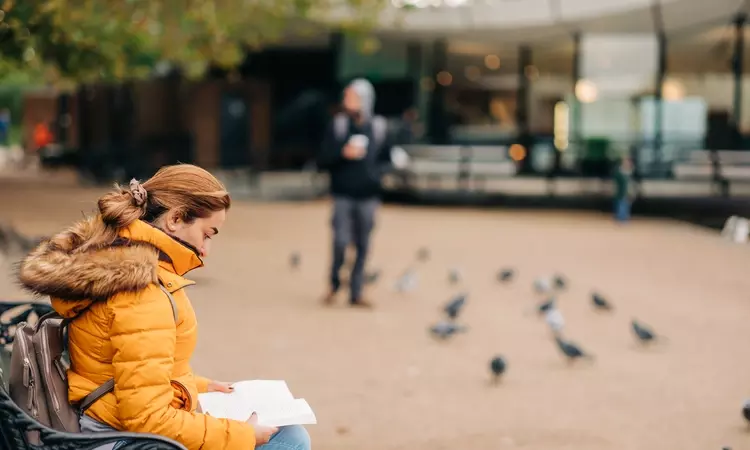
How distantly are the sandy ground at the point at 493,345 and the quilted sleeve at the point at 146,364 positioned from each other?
1.26 m

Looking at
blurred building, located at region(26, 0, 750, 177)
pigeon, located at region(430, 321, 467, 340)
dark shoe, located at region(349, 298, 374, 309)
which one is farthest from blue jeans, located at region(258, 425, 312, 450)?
blurred building, located at region(26, 0, 750, 177)

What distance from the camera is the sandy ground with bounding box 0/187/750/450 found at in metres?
5.80

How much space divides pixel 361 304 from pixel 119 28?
484 centimetres

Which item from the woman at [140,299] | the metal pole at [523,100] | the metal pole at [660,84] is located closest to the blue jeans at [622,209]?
the metal pole at [660,84]

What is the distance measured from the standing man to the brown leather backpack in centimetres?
648

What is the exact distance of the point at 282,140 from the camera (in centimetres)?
3312

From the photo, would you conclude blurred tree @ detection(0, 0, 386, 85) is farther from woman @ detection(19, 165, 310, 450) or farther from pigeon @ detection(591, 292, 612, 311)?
pigeon @ detection(591, 292, 612, 311)

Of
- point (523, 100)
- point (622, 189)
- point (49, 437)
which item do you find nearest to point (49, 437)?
A: point (49, 437)

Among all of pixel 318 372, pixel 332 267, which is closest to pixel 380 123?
pixel 332 267

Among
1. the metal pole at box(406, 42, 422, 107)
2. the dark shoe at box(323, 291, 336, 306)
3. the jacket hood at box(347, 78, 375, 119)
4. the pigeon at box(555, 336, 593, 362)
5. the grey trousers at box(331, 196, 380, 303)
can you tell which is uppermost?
the metal pole at box(406, 42, 422, 107)

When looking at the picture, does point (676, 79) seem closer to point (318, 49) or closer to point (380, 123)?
point (318, 49)

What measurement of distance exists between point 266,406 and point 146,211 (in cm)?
72

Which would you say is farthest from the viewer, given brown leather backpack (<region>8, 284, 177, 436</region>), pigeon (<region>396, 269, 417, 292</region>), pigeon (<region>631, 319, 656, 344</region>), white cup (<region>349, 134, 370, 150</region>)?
pigeon (<region>396, 269, 417, 292</region>)

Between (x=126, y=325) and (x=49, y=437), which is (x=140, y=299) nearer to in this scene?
(x=126, y=325)
